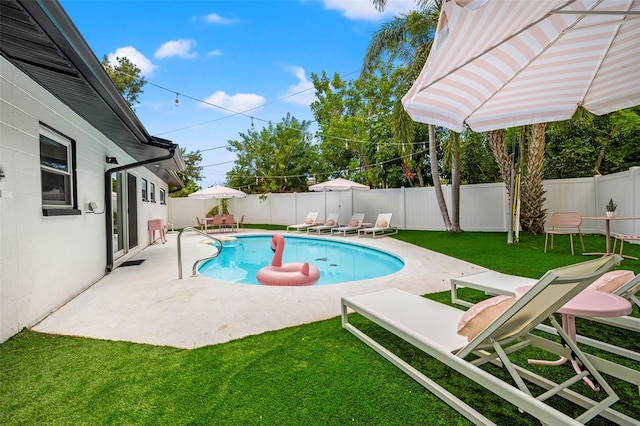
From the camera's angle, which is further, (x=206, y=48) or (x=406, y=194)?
(x=206, y=48)

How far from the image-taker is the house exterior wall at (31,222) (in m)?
3.17

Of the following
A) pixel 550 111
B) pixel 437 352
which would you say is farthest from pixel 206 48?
pixel 437 352

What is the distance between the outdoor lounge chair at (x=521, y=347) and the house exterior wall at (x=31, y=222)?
3.79 meters

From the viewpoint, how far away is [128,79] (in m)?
23.4

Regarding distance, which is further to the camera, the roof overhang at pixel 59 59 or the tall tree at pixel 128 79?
the tall tree at pixel 128 79

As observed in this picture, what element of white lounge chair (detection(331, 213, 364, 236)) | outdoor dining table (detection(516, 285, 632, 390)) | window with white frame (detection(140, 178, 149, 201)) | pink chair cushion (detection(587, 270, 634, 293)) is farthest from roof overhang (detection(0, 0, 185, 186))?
white lounge chair (detection(331, 213, 364, 236))

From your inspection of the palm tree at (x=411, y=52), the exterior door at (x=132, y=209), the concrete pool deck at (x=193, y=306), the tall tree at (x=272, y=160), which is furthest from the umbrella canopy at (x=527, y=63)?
the tall tree at (x=272, y=160)

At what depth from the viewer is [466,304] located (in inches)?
160

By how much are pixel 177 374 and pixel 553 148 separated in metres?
17.5

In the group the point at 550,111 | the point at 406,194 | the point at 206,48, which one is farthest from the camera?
the point at 206,48

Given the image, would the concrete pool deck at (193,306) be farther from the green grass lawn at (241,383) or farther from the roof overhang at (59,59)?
the roof overhang at (59,59)

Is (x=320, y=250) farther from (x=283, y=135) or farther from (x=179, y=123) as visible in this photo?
(x=179, y=123)

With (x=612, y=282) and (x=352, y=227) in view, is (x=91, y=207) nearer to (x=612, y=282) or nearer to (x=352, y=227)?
(x=612, y=282)

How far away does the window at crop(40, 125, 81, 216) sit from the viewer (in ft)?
13.6
